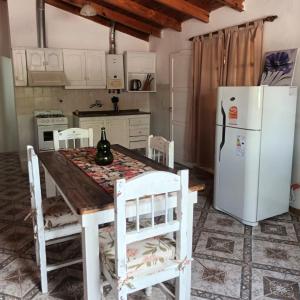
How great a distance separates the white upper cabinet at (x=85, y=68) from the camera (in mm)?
5293

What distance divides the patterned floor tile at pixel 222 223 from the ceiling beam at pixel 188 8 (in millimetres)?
2703

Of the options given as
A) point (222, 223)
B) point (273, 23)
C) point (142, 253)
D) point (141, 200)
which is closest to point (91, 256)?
point (142, 253)

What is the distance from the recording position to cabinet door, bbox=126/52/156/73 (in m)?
5.74

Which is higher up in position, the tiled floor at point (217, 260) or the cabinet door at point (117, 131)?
the cabinet door at point (117, 131)

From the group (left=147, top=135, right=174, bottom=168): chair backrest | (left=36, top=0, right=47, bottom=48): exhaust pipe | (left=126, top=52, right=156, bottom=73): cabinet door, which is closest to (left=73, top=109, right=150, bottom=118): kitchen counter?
(left=126, top=52, right=156, bottom=73): cabinet door

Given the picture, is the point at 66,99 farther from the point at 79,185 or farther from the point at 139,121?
the point at 79,185

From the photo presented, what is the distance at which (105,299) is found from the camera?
2.02m

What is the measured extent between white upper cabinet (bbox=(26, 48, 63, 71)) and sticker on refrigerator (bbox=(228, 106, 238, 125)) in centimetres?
328

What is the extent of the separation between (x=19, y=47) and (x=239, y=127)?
3.77 meters

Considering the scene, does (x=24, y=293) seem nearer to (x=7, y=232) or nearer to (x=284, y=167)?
(x=7, y=232)

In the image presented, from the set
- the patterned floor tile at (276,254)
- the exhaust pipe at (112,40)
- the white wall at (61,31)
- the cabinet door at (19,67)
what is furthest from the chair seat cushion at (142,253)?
the exhaust pipe at (112,40)

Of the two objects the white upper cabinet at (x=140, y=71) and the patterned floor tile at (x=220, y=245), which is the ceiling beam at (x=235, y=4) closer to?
the white upper cabinet at (x=140, y=71)

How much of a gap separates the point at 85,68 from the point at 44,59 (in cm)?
71

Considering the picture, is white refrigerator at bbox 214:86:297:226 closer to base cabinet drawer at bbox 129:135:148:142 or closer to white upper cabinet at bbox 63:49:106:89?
base cabinet drawer at bbox 129:135:148:142
